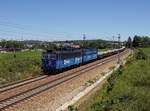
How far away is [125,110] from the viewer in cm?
1402

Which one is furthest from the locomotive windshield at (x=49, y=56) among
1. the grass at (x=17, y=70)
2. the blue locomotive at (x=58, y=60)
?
the grass at (x=17, y=70)

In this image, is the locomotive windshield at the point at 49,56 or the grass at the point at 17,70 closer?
the grass at the point at 17,70

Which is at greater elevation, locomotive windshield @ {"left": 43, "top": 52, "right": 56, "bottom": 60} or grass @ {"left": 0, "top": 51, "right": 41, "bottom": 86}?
locomotive windshield @ {"left": 43, "top": 52, "right": 56, "bottom": 60}

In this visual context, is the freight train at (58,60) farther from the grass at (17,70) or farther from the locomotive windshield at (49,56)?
the grass at (17,70)

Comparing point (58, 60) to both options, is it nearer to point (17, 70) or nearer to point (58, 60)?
point (58, 60)

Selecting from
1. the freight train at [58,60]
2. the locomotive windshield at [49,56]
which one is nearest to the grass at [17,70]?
the freight train at [58,60]

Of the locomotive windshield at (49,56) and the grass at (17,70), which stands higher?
the locomotive windshield at (49,56)

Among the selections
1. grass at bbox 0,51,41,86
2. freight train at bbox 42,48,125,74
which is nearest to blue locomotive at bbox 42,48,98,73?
freight train at bbox 42,48,125,74

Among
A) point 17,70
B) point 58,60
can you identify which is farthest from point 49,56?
point 17,70

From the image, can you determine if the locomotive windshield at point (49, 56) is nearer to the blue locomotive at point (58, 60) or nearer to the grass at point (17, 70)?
the blue locomotive at point (58, 60)

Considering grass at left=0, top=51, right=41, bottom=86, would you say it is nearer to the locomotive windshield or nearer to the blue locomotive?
the blue locomotive

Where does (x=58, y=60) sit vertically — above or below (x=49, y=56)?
below

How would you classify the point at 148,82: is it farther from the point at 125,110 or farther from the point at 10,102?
the point at 125,110

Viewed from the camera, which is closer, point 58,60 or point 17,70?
point 17,70
